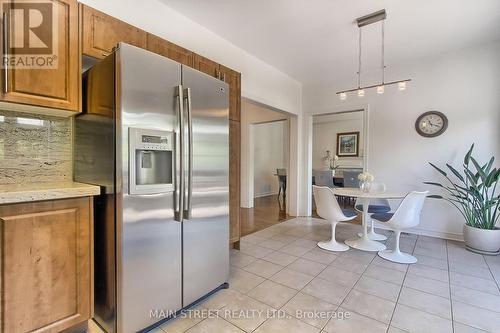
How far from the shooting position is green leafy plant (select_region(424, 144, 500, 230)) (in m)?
2.87

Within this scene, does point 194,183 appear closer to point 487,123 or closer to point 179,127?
point 179,127

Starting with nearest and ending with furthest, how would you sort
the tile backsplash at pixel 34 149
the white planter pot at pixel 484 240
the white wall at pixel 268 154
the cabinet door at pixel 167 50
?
the tile backsplash at pixel 34 149, the cabinet door at pixel 167 50, the white planter pot at pixel 484 240, the white wall at pixel 268 154

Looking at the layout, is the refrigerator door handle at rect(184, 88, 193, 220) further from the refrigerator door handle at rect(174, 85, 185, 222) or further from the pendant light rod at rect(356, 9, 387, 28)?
the pendant light rod at rect(356, 9, 387, 28)

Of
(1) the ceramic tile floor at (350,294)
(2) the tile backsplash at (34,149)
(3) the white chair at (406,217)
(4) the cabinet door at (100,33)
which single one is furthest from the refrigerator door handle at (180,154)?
(3) the white chair at (406,217)

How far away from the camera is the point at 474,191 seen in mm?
2914

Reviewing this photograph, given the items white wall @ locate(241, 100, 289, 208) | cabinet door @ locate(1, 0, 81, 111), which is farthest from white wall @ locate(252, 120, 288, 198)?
cabinet door @ locate(1, 0, 81, 111)

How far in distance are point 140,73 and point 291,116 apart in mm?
3706

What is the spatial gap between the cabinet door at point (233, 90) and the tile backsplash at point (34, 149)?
1498 mm

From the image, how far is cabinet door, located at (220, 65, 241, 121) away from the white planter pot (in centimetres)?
325

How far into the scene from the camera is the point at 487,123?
10.3ft

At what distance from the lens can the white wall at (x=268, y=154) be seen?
7.03 meters

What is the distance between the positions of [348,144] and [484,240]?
4.80m

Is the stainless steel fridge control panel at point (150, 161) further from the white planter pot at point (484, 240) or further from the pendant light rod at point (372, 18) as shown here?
the white planter pot at point (484, 240)

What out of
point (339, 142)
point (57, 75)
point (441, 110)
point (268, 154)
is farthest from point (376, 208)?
point (339, 142)
